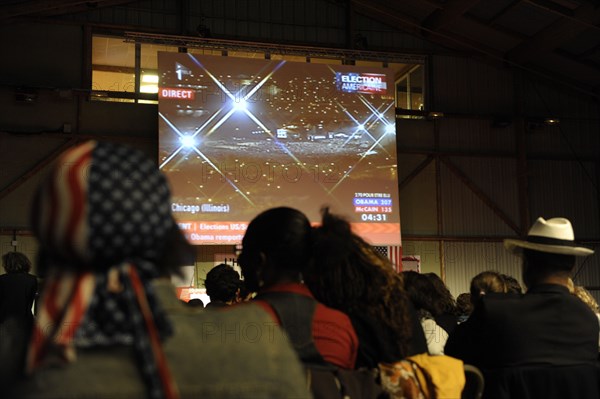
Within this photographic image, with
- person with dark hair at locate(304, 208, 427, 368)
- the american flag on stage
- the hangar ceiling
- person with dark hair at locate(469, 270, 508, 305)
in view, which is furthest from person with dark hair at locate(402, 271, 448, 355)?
the hangar ceiling

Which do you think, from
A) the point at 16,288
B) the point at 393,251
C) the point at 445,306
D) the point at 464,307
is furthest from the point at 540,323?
the point at 393,251

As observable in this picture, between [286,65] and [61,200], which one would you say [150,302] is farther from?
[286,65]

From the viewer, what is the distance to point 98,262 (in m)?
0.95

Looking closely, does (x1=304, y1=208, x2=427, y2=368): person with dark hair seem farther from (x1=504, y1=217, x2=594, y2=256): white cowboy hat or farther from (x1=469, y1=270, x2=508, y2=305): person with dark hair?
(x1=469, y1=270, x2=508, y2=305): person with dark hair

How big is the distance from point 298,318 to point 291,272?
0.18 meters

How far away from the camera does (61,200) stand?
36.5 inches

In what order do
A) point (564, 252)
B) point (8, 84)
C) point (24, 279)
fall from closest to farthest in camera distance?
→ point (564, 252)
point (24, 279)
point (8, 84)

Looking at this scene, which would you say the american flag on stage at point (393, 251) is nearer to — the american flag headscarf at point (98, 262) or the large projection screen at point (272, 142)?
the large projection screen at point (272, 142)

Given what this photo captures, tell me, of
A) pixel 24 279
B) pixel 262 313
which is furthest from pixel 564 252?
pixel 24 279

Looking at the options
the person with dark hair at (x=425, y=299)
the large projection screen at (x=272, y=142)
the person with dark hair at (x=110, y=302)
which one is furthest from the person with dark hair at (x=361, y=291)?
the large projection screen at (x=272, y=142)

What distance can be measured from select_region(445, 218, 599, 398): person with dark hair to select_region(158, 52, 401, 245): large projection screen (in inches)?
307

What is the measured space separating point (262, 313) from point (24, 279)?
498 cm

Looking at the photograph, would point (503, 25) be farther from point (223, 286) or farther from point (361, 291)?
point (361, 291)

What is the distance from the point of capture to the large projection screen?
10.2m
